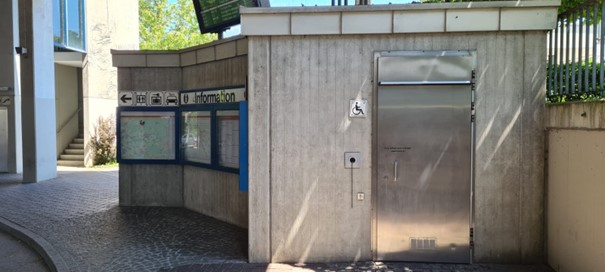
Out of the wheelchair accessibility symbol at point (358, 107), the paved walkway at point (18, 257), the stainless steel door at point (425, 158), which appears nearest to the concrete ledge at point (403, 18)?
the stainless steel door at point (425, 158)

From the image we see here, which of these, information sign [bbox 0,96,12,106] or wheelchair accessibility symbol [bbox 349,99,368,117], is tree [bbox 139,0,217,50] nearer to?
information sign [bbox 0,96,12,106]

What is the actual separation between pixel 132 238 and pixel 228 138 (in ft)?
6.53

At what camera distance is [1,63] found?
14.9m

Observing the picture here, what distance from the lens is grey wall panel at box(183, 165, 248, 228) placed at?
23.9 feet

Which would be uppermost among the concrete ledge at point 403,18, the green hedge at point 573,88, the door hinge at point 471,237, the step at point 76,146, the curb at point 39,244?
the concrete ledge at point 403,18

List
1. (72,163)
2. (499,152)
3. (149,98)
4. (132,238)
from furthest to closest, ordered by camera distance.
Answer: (72,163)
(149,98)
(132,238)
(499,152)

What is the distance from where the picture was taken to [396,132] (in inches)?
213

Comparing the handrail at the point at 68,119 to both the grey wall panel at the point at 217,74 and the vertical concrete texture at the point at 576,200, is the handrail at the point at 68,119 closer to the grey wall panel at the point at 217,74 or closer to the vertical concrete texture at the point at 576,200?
the grey wall panel at the point at 217,74

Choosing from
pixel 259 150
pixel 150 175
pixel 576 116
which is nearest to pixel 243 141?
pixel 259 150

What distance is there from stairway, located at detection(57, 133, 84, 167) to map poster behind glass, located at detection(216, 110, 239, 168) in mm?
12640

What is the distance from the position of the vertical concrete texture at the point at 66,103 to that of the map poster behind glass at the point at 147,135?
11.7 meters

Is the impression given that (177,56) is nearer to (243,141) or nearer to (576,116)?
(243,141)

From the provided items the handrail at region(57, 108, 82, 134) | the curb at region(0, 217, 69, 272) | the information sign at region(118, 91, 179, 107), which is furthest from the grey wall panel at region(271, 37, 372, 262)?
the handrail at region(57, 108, 82, 134)

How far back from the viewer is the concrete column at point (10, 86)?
14.6m
